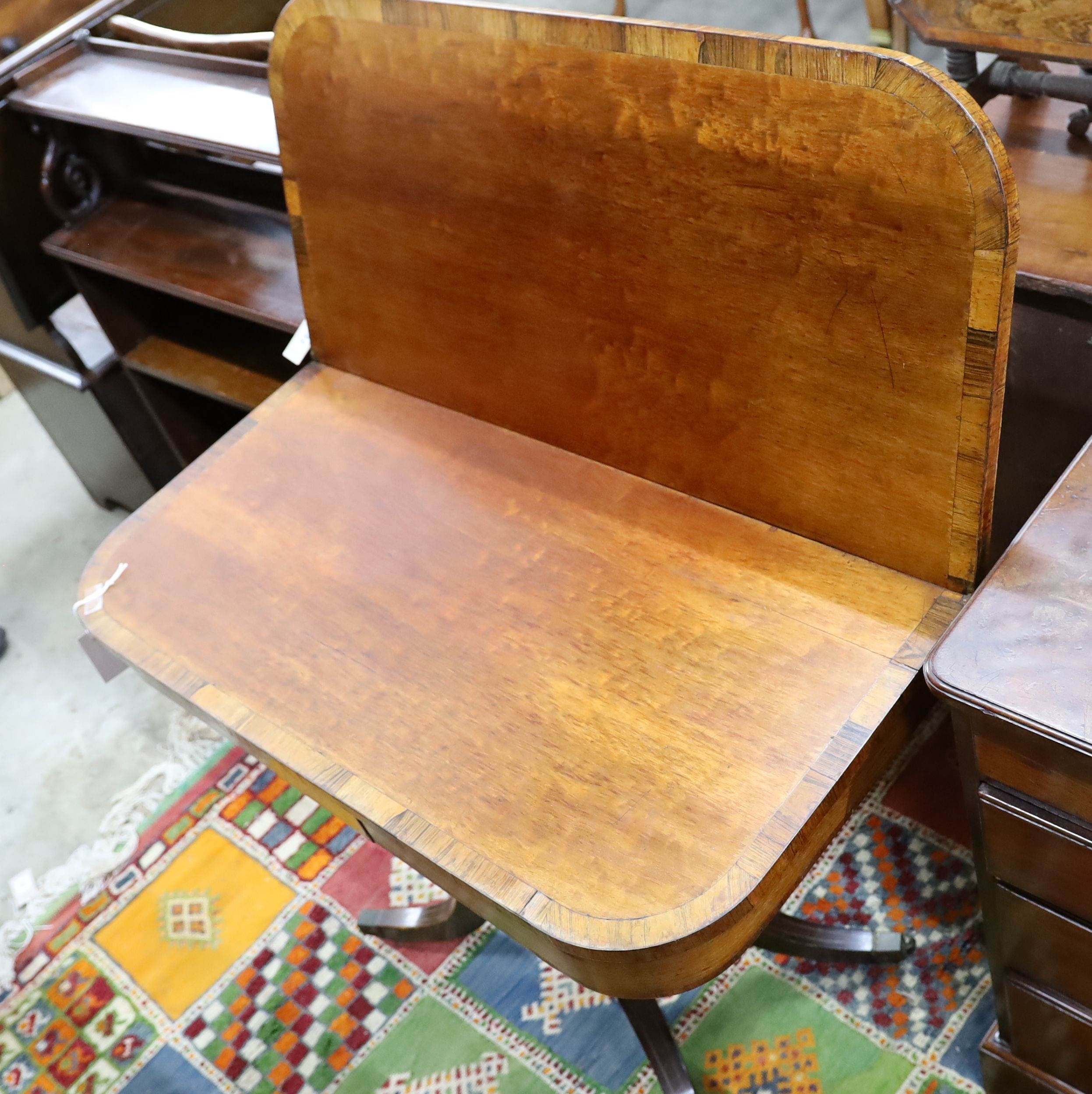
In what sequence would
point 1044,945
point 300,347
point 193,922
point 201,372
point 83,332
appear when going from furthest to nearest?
point 83,332 < point 201,372 < point 193,922 < point 300,347 < point 1044,945

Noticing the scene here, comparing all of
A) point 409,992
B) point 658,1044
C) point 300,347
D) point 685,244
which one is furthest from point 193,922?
point 685,244

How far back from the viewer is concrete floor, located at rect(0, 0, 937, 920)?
6.73ft

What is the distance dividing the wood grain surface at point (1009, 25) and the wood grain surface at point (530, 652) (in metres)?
0.70

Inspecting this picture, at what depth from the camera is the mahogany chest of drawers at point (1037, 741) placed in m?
0.83

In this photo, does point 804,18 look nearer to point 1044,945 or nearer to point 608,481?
point 608,481

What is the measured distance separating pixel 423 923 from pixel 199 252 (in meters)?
1.26

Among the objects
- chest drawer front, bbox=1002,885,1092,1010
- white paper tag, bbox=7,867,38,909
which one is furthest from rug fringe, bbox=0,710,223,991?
chest drawer front, bbox=1002,885,1092,1010

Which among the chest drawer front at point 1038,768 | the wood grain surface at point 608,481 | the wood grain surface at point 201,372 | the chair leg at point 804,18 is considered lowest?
the chair leg at point 804,18

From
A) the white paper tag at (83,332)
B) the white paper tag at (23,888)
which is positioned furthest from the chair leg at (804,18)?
the white paper tag at (23,888)

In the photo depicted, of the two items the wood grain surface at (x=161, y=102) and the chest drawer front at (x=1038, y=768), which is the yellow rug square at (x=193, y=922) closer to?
the wood grain surface at (x=161, y=102)

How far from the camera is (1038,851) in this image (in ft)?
3.21

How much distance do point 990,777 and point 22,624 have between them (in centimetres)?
221

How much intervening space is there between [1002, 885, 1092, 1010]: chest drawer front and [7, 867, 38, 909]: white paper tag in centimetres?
159

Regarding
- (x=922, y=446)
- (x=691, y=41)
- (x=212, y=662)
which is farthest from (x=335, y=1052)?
(x=691, y=41)
